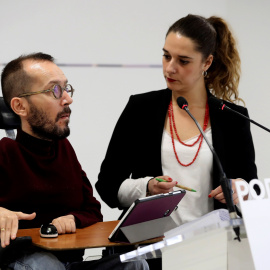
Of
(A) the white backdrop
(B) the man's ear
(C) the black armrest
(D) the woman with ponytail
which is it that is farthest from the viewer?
(A) the white backdrop

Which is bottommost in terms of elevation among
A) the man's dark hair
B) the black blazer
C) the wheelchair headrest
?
the black blazer

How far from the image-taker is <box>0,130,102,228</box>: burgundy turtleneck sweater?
5.70 ft

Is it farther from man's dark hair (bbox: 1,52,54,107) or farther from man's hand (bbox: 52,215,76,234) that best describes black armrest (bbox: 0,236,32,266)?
man's dark hair (bbox: 1,52,54,107)

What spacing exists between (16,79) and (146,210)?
71cm

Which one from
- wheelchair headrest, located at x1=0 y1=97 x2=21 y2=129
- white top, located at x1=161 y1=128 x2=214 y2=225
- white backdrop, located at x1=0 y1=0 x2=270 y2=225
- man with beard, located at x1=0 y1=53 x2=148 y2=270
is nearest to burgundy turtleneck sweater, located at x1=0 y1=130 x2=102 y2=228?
man with beard, located at x1=0 y1=53 x2=148 y2=270

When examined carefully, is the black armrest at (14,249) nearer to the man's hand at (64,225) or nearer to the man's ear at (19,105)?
the man's hand at (64,225)

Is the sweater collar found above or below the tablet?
above

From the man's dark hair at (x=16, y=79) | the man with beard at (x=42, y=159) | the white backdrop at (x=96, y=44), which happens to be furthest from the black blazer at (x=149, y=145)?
the white backdrop at (x=96, y=44)

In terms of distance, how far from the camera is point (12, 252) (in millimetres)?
1475

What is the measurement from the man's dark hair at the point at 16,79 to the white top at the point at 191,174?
0.55 meters

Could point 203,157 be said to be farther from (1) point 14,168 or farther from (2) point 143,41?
(2) point 143,41

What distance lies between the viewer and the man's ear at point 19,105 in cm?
186

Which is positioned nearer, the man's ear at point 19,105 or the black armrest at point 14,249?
the black armrest at point 14,249

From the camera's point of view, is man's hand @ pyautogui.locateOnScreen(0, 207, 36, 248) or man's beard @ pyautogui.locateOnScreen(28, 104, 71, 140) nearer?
man's hand @ pyautogui.locateOnScreen(0, 207, 36, 248)
